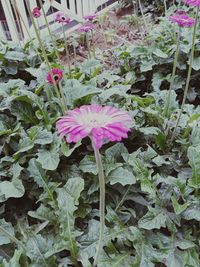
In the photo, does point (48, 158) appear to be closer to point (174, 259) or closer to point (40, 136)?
point (40, 136)

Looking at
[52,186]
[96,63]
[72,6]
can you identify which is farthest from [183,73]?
[72,6]

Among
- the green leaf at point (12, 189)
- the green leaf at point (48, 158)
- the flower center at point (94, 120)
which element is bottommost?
the green leaf at point (12, 189)

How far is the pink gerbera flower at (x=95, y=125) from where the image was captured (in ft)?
2.74

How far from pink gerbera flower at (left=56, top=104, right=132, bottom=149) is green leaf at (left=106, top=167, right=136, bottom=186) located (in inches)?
25.1

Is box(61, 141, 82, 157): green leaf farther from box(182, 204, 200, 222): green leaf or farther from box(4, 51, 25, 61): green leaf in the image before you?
box(4, 51, 25, 61): green leaf

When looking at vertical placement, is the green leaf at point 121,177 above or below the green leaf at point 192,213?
above

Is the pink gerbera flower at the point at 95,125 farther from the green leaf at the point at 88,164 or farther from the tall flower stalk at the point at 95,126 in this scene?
the green leaf at the point at 88,164

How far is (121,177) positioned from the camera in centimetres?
161

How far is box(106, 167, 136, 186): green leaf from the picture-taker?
1580 millimetres

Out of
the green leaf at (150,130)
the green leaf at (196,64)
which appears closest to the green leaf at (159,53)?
the green leaf at (196,64)

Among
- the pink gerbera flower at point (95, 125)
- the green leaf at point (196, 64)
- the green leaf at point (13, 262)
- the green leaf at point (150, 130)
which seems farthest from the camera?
the green leaf at point (196, 64)

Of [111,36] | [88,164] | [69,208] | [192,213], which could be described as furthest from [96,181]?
[111,36]

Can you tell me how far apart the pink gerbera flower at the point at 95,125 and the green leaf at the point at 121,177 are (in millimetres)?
638

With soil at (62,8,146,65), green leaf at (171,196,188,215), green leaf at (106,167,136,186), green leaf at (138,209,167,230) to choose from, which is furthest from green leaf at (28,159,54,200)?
soil at (62,8,146,65)
